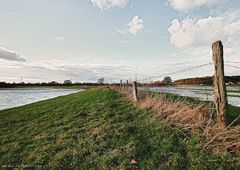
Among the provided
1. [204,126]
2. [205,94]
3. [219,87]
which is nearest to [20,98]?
[205,94]

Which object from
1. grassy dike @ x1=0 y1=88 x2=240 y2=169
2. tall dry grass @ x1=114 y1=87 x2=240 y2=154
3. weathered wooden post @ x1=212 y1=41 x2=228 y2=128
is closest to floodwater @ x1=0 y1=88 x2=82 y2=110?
grassy dike @ x1=0 y1=88 x2=240 y2=169

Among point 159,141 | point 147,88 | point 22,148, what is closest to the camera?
point 159,141

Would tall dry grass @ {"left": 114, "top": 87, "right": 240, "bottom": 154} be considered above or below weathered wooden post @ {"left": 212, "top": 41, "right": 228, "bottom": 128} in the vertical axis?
below

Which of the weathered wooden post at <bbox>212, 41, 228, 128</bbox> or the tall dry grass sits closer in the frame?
the tall dry grass

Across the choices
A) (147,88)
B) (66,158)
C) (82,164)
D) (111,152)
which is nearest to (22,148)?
(66,158)

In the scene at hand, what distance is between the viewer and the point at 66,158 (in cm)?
574

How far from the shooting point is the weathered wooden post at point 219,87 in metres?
5.75

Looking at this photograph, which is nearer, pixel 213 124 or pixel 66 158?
pixel 66 158

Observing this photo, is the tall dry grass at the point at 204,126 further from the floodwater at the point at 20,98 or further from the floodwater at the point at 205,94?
the floodwater at the point at 20,98

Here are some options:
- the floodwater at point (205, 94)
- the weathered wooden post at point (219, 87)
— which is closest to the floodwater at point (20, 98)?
the floodwater at point (205, 94)

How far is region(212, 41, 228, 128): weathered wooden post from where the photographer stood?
575cm

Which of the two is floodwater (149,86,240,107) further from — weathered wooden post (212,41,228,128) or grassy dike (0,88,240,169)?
grassy dike (0,88,240,169)

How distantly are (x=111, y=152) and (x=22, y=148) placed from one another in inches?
118

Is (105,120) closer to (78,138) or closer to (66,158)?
(78,138)
